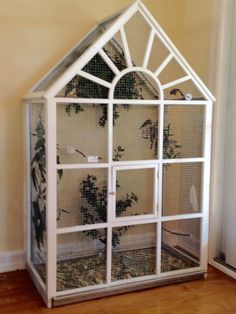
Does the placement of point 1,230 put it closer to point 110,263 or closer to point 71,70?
point 110,263

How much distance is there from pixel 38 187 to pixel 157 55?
47.5 inches

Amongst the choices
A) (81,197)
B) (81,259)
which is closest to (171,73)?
(81,197)

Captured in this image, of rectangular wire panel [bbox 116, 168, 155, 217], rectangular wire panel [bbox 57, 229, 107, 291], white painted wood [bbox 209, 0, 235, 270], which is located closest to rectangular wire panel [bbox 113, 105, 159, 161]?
rectangular wire panel [bbox 116, 168, 155, 217]

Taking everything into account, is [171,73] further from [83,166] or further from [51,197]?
[51,197]

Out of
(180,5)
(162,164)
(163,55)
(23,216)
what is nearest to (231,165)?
(162,164)

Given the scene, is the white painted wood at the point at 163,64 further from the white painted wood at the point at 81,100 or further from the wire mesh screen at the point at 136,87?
the white painted wood at the point at 81,100

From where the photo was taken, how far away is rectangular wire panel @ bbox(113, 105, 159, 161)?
252cm

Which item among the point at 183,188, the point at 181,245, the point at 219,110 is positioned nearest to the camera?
the point at 183,188

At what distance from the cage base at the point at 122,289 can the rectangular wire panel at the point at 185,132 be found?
870 mm

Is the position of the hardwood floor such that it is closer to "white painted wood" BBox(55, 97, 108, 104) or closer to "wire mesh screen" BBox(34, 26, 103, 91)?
"white painted wood" BBox(55, 97, 108, 104)

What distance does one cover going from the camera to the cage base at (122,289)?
2389 millimetres

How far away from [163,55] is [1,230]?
5.70 ft

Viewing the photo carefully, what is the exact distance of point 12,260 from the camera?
113 inches

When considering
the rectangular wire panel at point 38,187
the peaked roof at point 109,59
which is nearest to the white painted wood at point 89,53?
the peaked roof at point 109,59
